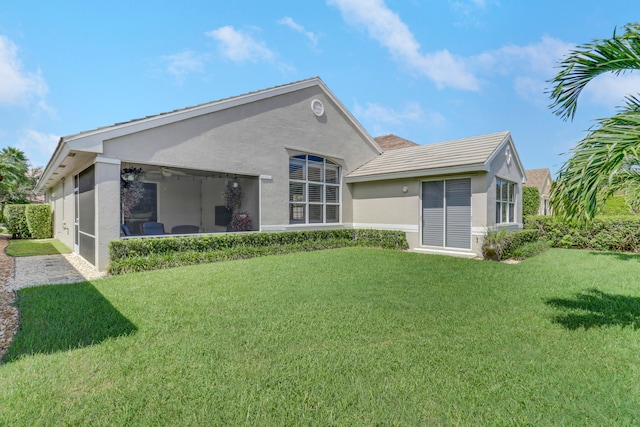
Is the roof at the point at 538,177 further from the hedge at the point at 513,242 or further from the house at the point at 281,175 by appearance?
the hedge at the point at 513,242

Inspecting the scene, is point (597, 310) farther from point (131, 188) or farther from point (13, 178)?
point (13, 178)

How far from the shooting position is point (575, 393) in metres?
2.81

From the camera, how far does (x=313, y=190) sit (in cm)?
1370

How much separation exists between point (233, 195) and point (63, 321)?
897 cm

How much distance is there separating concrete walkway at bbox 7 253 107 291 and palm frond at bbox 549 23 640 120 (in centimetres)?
1057

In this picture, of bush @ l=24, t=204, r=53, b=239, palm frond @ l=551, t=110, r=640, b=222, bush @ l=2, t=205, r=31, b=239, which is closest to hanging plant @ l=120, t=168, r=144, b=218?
bush @ l=24, t=204, r=53, b=239

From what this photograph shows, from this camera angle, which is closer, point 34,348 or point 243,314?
point 34,348

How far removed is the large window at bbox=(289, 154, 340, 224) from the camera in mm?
12961

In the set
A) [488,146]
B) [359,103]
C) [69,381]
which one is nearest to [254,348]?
[69,381]

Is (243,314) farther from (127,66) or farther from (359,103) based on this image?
(359,103)

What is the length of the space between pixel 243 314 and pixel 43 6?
11.4 meters

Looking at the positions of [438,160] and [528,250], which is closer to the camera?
[528,250]

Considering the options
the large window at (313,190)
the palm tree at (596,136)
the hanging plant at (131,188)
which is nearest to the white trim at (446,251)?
the large window at (313,190)

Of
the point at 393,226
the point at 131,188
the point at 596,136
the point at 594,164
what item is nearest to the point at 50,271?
the point at 131,188
